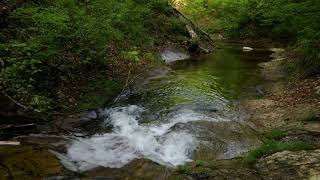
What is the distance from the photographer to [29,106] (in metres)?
9.71

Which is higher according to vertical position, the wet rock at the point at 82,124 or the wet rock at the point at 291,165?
the wet rock at the point at 291,165

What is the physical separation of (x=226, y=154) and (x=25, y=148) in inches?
193

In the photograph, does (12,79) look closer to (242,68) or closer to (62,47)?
(62,47)

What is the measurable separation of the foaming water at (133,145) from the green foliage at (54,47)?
5.03 feet

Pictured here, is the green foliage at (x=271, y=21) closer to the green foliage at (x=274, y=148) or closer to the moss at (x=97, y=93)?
the green foliage at (x=274, y=148)

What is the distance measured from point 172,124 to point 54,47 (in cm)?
419

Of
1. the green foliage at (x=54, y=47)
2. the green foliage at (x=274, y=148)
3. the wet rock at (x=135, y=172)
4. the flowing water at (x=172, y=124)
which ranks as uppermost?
the green foliage at (x=54, y=47)

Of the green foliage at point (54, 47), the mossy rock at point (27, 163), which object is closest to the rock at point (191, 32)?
the green foliage at point (54, 47)

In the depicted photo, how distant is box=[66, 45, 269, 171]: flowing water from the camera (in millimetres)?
10148

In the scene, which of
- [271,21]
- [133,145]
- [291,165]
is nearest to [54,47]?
[133,145]

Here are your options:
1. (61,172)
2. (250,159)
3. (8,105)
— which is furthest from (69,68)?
(250,159)

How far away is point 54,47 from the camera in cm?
1230

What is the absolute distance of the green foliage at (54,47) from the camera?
9.86 metres

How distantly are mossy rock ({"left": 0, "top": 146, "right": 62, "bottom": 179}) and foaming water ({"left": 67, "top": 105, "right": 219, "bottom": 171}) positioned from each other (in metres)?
0.63
